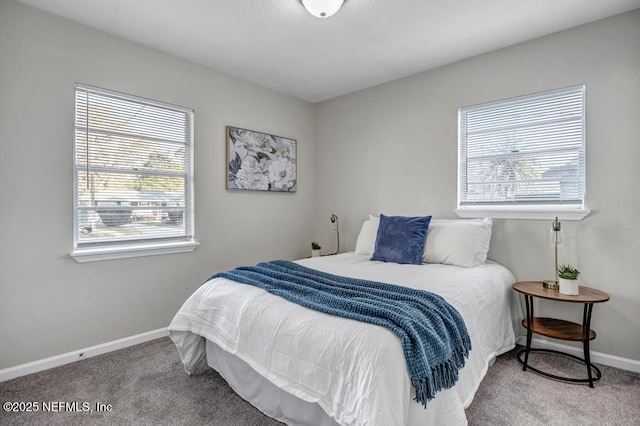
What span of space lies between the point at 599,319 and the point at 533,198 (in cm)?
105

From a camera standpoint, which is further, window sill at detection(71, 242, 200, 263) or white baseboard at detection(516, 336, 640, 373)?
window sill at detection(71, 242, 200, 263)

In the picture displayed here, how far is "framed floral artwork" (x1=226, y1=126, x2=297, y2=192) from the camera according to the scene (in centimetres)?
359

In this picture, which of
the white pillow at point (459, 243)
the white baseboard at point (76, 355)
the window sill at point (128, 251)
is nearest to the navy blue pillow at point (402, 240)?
the white pillow at point (459, 243)

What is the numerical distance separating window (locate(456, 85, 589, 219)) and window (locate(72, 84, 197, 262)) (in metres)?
2.76

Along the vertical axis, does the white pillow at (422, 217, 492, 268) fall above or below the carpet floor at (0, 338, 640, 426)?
above

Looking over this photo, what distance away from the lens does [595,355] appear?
2.52 meters

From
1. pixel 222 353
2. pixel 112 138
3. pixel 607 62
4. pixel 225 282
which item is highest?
pixel 607 62

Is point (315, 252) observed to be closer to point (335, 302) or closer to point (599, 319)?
point (335, 302)

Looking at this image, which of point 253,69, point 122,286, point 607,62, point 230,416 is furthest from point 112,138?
point 607,62

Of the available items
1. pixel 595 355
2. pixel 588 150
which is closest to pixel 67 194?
pixel 588 150

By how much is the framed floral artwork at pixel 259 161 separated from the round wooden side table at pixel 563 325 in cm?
273

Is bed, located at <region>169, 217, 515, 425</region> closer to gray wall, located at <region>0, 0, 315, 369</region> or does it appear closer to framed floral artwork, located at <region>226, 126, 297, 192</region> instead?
gray wall, located at <region>0, 0, 315, 369</region>

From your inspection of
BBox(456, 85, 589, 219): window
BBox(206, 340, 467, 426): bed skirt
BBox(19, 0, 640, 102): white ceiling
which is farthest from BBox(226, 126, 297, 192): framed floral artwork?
BBox(456, 85, 589, 219): window

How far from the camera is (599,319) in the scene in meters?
2.52
